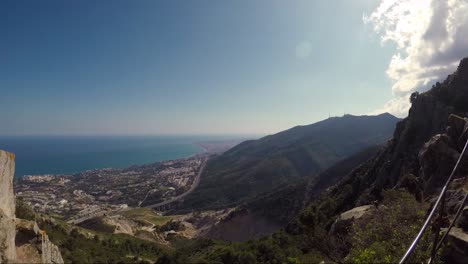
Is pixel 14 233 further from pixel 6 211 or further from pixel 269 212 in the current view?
pixel 269 212

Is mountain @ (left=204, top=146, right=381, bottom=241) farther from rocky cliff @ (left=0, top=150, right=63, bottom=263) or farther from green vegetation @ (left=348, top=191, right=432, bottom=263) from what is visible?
rocky cliff @ (left=0, top=150, right=63, bottom=263)

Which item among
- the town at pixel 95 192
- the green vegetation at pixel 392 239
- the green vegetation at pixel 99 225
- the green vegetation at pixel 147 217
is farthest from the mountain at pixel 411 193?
the town at pixel 95 192

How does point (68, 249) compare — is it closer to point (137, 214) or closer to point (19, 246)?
point (19, 246)

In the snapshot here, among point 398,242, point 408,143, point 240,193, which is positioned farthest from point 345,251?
point 240,193

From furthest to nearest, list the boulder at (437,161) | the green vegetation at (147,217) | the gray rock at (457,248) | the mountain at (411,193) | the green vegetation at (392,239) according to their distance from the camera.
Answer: the green vegetation at (147,217) < the boulder at (437,161) < the mountain at (411,193) < the green vegetation at (392,239) < the gray rock at (457,248)

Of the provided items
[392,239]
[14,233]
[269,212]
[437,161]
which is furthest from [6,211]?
[269,212]

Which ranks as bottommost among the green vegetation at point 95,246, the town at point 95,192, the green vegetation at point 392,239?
the town at point 95,192

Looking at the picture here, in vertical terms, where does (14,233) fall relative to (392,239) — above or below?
below

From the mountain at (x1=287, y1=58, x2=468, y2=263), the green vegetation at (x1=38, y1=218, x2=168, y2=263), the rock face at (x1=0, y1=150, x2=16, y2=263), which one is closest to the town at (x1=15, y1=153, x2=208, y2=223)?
the green vegetation at (x1=38, y1=218, x2=168, y2=263)

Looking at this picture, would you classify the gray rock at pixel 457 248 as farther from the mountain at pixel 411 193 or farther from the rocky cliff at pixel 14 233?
the rocky cliff at pixel 14 233
